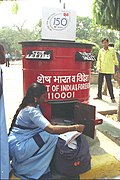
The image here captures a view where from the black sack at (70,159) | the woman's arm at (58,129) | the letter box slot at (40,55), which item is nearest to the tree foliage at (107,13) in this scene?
the letter box slot at (40,55)

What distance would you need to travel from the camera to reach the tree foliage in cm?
438

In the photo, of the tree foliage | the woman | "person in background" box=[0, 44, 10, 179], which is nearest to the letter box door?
the woman

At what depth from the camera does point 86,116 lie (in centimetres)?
371

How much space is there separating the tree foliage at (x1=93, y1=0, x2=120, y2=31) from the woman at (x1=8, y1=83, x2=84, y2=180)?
2.09 m

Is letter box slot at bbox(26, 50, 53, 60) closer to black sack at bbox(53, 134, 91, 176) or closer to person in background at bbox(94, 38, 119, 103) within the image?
black sack at bbox(53, 134, 91, 176)

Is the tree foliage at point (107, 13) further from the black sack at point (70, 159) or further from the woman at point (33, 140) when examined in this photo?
the black sack at point (70, 159)

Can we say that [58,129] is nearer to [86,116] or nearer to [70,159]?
[70,159]

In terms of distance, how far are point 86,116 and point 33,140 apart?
3.32 feet

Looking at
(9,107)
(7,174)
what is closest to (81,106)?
(7,174)

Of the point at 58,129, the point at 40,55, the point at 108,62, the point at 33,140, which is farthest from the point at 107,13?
the point at 108,62

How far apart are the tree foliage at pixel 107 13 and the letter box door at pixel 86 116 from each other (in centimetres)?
160

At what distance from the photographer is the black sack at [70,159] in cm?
289

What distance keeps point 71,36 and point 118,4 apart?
87cm

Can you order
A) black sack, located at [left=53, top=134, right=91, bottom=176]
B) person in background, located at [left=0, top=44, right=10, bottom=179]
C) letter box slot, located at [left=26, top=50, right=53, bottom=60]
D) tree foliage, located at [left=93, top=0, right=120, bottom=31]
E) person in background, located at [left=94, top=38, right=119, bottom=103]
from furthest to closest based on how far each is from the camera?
person in background, located at [left=94, top=38, right=119, bottom=103] < tree foliage, located at [left=93, top=0, right=120, bottom=31] < letter box slot, located at [left=26, top=50, right=53, bottom=60] < black sack, located at [left=53, top=134, right=91, bottom=176] < person in background, located at [left=0, top=44, right=10, bottom=179]
